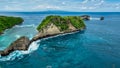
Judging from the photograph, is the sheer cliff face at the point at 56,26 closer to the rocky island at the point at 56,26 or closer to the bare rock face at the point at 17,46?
the rocky island at the point at 56,26

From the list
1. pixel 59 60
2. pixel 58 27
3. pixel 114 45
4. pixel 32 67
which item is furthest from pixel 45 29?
pixel 32 67

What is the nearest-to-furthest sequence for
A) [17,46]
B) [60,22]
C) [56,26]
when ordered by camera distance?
[17,46] < [56,26] < [60,22]

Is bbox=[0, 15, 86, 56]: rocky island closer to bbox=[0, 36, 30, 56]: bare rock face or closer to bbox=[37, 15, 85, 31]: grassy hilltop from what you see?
bbox=[37, 15, 85, 31]: grassy hilltop

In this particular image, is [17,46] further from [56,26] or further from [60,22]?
[60,22]

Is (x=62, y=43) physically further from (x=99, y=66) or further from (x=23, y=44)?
(x=99, y=66)

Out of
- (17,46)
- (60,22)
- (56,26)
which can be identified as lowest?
(17,46)

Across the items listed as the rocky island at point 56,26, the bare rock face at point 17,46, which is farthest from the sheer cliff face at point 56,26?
the bare rock face at point 17,46

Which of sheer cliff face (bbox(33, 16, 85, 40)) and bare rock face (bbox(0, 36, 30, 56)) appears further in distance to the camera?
sheer cliff face (bbox(33, 16, 85, 40))

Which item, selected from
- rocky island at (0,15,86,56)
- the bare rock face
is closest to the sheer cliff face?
rocky island at (0,15,86,56)

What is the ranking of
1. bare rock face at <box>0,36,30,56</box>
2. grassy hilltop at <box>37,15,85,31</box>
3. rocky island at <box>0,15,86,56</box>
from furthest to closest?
grassy hilltop at <box>37,15,85,31</box> → rocky island at <box>0,15,86,56</box> → bare rock face at <box>0,36,30,56</box>

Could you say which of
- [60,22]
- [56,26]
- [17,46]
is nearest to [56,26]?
[56,26]

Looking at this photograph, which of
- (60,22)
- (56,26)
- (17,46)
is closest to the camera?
(17,46)
